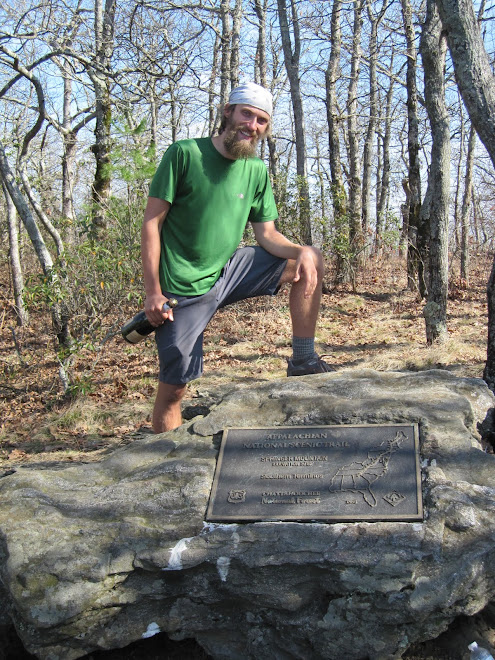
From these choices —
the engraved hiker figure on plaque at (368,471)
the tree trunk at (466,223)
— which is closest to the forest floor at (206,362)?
the engraved hiker figure on plaque at (368,471)

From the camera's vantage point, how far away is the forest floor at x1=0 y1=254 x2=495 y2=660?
607 centimetres

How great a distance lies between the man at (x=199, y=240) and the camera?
386cm

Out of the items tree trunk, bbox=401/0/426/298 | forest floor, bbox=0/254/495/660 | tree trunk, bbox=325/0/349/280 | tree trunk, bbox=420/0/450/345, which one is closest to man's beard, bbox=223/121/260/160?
forest floor, bbox=0/254/495/660

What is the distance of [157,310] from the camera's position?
12.4ft

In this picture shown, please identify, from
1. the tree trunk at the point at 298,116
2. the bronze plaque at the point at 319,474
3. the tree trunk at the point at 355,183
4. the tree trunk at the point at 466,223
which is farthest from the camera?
the tree trunk at the point at 466,223

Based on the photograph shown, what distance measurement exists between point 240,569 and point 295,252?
2179mm

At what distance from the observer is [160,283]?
3.97m

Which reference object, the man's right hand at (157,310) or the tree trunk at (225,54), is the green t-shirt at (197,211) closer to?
the man's right hand at (157,310)

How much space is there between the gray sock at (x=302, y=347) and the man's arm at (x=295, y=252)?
315mm

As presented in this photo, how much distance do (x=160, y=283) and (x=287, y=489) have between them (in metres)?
1.62

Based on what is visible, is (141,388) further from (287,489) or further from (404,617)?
(404,617)

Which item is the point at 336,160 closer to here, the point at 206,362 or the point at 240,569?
the point at 206,362

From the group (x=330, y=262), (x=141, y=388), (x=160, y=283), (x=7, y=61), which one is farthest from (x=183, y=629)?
(x=330, y=262)

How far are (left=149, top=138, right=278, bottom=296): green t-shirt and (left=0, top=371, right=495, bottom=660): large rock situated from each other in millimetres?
1325
